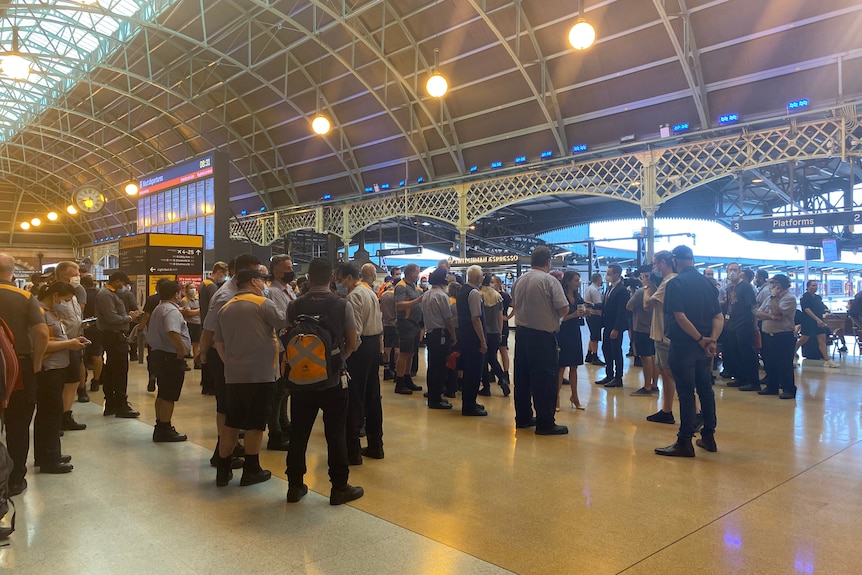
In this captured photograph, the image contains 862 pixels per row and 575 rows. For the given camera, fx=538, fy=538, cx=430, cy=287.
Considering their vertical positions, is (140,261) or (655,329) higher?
(140,261)

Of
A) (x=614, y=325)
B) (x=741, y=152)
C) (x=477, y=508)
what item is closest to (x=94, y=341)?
(x=477, y=508)

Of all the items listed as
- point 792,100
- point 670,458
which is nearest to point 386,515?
point 670,458

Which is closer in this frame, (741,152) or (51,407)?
(51,407)

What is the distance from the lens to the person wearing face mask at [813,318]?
9797 mm

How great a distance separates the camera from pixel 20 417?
3926 millimetres

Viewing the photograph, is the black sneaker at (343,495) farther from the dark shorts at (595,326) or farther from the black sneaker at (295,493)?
the dark shorts at (595,326)

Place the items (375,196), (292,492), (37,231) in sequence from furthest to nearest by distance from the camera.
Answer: (37,231) → (375,196) → (292,492)

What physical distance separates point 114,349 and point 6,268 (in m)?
2.75

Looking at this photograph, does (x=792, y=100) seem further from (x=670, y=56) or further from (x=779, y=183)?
(x=779, y=183)

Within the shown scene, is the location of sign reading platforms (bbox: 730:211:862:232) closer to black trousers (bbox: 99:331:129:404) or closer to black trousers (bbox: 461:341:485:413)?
black trousers (bbox: 461:341:485:413)

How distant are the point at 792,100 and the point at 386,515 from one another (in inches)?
481

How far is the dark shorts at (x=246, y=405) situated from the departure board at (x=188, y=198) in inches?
474

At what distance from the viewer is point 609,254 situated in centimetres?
2808

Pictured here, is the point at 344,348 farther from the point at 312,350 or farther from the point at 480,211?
the point at 480,211
